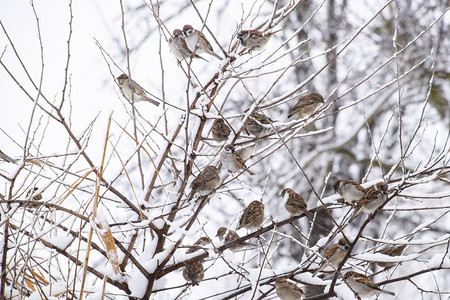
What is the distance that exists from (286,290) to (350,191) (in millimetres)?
867

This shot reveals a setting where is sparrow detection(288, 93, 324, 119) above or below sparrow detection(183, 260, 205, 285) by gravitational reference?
above

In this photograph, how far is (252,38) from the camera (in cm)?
387

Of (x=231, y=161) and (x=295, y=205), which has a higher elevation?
(x=231, y=161)

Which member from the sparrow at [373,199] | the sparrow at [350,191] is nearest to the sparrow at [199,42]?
the sparrow at [350,191]

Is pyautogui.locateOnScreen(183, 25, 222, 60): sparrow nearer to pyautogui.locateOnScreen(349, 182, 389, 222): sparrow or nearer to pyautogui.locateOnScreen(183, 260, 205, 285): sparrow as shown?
pyautogui.locateOnScreen(183, 260, 205, 285): sparrow

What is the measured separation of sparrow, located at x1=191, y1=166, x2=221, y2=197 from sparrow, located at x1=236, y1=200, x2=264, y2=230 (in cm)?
42

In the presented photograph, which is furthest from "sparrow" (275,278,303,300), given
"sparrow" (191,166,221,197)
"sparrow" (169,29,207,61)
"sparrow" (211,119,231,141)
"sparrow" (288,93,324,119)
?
"sparrow" (169,29,207,61)

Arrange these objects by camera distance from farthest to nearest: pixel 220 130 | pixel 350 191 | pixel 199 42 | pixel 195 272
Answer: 1. pixel 199 42
2. pixel 220 130
3. pixel 195 272
4. pixel 350 191

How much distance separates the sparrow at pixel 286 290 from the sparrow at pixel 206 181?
0.82m

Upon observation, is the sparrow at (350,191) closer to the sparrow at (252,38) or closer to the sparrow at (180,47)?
the sparrow at (252,38)

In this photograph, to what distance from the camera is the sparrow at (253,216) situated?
4.01m

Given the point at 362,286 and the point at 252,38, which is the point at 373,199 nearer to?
the point at 362,286

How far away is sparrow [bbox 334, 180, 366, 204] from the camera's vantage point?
3.44m

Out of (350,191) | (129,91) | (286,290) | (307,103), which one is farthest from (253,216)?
(129,91)
